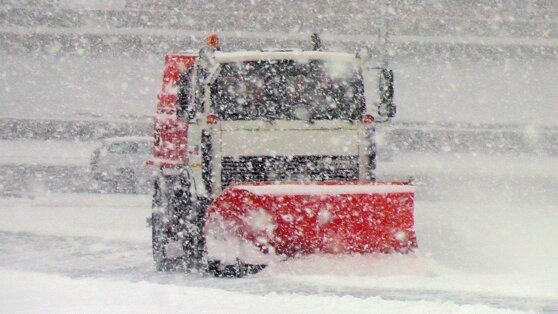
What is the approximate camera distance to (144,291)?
7.88 m

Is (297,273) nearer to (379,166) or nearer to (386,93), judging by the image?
(386,93)

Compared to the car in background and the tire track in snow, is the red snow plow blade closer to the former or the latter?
the tire track in snow

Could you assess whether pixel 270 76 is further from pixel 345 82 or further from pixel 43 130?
pixel 43 130

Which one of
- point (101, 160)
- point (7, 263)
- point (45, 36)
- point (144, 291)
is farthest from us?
point (45, 36)

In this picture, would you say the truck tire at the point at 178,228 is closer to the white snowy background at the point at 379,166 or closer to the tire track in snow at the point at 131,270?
the tire track in snow at the point at 131,270

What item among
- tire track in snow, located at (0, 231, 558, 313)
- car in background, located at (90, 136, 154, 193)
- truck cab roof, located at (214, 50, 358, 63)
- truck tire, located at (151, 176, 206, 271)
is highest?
truck cab roof, located at (214, 50, 358, 63)

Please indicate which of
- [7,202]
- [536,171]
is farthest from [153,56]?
[7,202]

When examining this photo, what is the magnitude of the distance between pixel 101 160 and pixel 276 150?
9.89 metres

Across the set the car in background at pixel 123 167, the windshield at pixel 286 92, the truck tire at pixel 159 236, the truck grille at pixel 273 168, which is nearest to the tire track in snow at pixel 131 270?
the truck tire at pixel 159 236

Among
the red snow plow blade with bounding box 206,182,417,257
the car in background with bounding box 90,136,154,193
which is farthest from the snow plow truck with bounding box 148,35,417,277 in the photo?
the car in background with bounding box 90,136,154,193

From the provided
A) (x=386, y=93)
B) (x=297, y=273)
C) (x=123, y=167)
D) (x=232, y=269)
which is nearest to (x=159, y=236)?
(x=232, y=269)

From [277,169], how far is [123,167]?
9.71 meters

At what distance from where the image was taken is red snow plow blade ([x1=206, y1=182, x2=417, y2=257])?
8.91m

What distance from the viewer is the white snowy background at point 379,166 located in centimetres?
850
